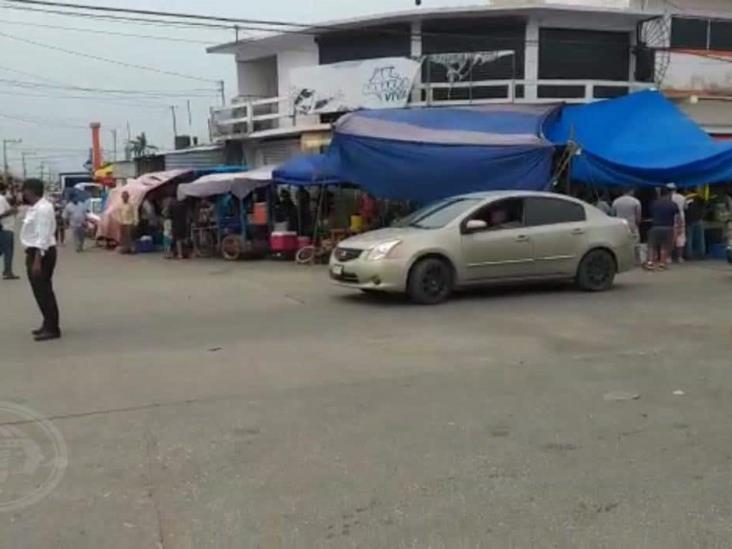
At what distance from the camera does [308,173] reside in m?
18.9

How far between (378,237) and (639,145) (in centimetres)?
862

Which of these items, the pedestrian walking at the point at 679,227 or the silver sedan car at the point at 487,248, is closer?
the silver sedan car at the point at 487,248

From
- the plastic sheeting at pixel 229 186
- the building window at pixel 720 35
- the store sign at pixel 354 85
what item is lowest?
the plastic sheeting at pixel 229 186

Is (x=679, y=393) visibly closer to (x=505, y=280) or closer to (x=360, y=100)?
(x=505, y=280)

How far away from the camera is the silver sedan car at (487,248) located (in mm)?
11773

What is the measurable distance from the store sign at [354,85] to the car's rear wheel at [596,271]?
12.1 m

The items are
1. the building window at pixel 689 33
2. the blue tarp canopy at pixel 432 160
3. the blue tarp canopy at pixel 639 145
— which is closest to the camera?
the blue tarp canopy at pixel 432 160

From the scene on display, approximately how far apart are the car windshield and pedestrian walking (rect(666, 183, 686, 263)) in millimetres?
6310

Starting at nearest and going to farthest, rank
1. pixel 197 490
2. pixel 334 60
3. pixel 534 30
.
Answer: pixel 197 490 < pixel 534 30 < pixel 334 60

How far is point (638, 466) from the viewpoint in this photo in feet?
16.3

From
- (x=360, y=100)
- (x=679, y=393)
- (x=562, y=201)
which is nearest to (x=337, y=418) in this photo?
(x=679, y=393)

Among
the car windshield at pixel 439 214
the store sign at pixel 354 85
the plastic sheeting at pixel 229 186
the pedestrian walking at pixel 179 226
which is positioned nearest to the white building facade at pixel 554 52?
the store sign at pixel 354 85

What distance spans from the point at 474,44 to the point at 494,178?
416 inches

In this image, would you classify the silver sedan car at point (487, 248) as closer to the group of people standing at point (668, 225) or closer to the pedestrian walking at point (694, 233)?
the group of people standing at point (668, 225)
